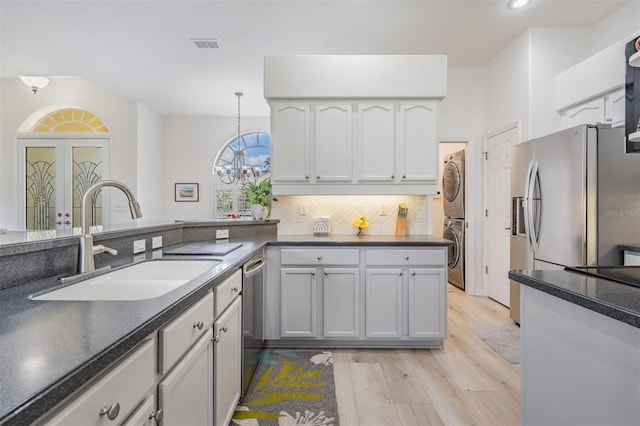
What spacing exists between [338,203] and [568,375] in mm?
2451

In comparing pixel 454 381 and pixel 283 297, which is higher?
pixel 283 297

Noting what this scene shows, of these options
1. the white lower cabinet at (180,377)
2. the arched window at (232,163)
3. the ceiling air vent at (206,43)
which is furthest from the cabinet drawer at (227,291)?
the arched window at (232,163)

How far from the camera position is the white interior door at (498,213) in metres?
3.84

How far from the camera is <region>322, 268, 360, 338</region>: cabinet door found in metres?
2.73

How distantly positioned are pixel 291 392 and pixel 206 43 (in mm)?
3664

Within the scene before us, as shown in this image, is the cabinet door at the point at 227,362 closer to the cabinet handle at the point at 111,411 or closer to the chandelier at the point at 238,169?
the cabinet handle at the point at 111,411

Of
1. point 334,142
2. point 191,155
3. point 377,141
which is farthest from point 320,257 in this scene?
point 191,155

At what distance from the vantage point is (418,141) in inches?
119

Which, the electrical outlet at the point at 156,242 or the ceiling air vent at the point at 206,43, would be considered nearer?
the electrical outlet at the point at 156,242

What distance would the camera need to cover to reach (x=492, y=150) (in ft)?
13.6

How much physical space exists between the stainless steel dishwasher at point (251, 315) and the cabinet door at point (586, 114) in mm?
3174

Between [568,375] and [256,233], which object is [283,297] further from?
[568,375]

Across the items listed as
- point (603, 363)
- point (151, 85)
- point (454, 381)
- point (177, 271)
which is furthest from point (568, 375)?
point (151, 85)

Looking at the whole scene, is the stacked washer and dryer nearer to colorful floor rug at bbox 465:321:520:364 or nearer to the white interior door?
the white interior door
